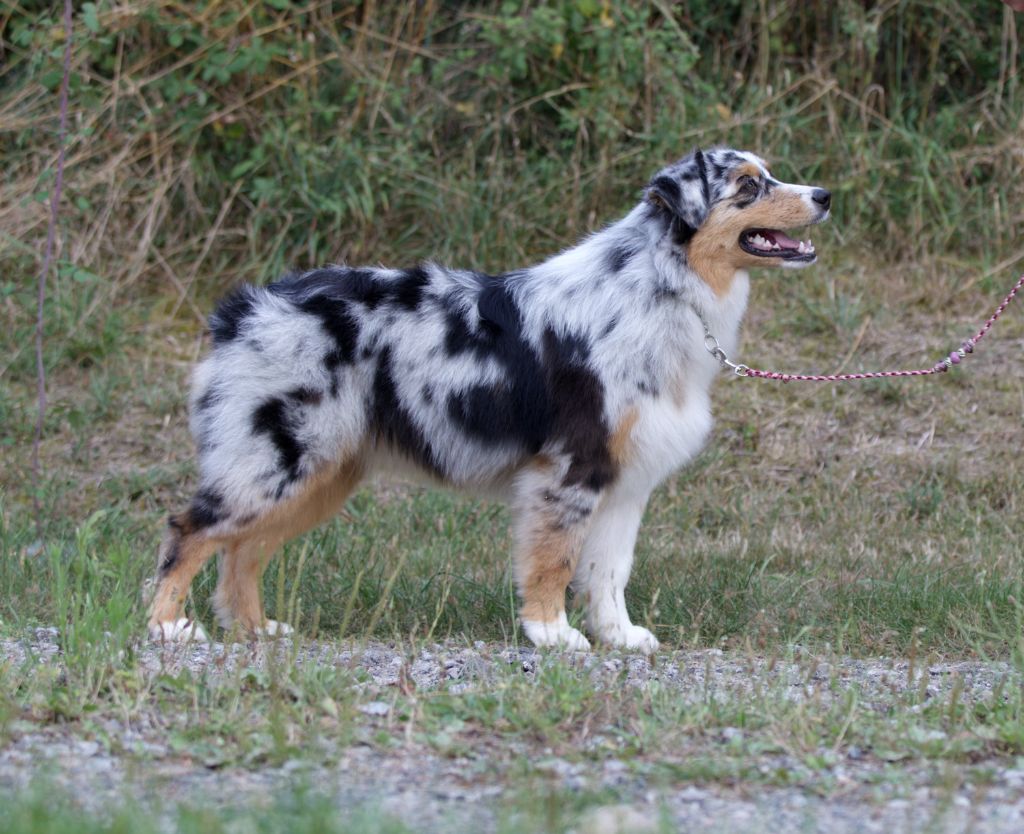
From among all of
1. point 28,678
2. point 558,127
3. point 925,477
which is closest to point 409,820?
point 28,678

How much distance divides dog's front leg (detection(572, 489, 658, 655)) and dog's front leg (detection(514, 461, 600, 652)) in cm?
14

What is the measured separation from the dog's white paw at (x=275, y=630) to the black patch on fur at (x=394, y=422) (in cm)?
80

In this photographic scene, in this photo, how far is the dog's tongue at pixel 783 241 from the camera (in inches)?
213

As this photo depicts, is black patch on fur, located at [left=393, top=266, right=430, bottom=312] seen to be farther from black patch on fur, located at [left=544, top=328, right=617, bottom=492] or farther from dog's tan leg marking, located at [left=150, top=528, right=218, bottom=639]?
dog's tan leg marking, located at [left=150, top=528, right=218, bottom=639]

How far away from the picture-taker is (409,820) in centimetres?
325

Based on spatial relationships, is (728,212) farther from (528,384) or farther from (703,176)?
(528,384)

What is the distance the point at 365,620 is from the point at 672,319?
166cm

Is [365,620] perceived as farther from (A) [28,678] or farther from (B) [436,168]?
(B) [436,168]

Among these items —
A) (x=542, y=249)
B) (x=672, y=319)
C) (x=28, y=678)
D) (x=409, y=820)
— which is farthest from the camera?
(x=542, y=249)

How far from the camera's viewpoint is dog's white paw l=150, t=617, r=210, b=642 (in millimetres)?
5152

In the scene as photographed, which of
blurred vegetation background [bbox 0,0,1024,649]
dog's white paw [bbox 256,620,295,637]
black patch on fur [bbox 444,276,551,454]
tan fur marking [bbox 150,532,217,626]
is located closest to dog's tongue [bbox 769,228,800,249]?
black patch on fur [bbox 444,276,551,454]

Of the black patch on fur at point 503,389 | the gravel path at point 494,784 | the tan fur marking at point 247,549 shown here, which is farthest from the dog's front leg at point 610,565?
the gravel path at point 494,784

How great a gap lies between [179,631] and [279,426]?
825 millimetres

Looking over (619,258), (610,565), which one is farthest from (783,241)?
(610,565)
